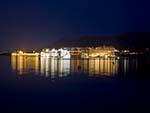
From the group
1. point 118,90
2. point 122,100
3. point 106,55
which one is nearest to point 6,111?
point 122,100

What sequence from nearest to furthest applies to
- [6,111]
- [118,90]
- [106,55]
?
[6,111] → [118,90] → [106,55]

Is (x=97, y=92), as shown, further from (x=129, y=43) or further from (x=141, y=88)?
(x=129, y=43)

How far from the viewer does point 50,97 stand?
14172mm

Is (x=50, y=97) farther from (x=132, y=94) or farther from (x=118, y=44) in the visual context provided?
(x=118, y=44)

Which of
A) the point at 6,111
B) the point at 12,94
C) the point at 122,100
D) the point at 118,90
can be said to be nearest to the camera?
the point at 6,111

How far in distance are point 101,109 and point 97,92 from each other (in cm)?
418

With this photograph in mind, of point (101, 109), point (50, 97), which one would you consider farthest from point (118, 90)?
point (101, 109)

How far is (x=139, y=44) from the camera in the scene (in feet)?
323

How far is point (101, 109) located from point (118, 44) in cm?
9670

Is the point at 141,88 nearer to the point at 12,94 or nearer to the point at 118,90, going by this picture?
the point at 118,90

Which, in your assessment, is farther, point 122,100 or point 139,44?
point 139,44

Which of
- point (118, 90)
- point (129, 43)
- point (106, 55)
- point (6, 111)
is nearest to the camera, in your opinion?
point (6, 111)

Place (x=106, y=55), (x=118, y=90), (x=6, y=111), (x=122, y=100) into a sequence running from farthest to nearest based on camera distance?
(x=106, y=55)
(x=118, y=90)
(x=122, y=100)
(x=6, y=111)

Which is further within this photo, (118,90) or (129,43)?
(129,43)
